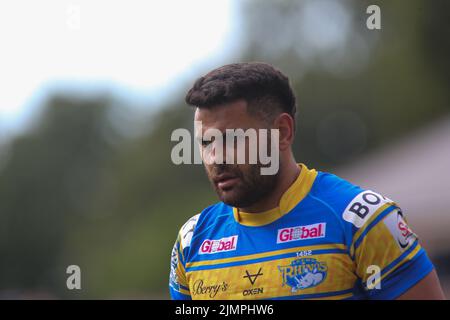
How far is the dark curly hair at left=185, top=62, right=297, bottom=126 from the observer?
433cm

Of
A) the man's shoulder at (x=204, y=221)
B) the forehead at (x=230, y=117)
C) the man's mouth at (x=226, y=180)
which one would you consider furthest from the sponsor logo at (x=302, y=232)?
the forehead at (x=230, y=117)

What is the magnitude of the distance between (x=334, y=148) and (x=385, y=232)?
82.1 ft

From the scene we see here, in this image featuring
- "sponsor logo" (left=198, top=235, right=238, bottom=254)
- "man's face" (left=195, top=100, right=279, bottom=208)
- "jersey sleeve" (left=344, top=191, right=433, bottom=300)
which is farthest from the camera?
"sponsor logo" (left=198, top=235, right=238, bottom=254)

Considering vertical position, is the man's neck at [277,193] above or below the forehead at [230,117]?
below

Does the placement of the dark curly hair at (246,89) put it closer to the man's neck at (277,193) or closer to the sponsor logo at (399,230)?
the man's neck at (277,193)

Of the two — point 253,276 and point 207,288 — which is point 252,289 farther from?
point 207,288

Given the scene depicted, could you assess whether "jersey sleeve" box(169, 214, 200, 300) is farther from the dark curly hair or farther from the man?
the dark curly hair

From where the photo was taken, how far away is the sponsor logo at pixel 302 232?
13.6 ft

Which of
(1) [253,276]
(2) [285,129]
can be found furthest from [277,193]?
(1) [253,276]

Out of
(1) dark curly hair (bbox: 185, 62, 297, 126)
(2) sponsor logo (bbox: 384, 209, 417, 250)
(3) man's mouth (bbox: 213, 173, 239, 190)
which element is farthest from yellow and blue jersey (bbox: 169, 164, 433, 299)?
(1) dark curly hair (bbox: 185, 62, 297, 126)

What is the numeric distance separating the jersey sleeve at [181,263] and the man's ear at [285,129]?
0.67 m

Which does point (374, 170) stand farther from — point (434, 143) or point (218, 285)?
point (218, 285)

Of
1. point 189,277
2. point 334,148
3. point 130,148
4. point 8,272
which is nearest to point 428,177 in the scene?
point 189,277

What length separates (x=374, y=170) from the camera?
20.4 metres
